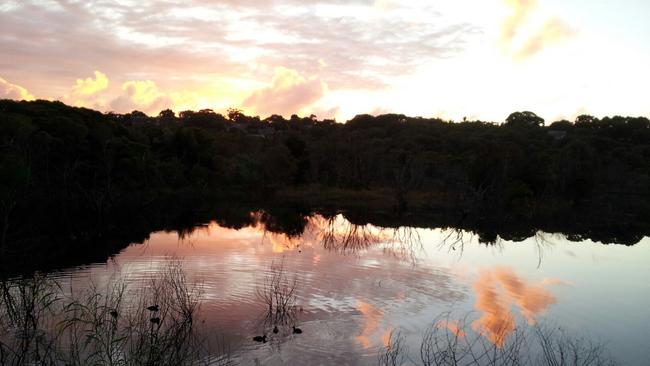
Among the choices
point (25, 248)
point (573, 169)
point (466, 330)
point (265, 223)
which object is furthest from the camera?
point (573, 169)

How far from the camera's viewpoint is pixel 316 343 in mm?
11375

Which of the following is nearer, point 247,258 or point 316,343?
point 316,343

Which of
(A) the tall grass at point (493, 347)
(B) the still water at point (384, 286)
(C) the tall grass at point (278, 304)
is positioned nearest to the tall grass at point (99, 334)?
(B) the still water at point (384, 286)

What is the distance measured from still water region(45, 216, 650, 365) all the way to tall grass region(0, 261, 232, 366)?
940 mm

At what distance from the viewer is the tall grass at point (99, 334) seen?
336 inches

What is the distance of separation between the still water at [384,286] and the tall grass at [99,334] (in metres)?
0.94

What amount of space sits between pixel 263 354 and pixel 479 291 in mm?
8809

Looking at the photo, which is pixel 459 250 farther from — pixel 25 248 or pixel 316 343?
pixel 25 248

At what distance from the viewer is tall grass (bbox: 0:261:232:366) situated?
8.53 meters

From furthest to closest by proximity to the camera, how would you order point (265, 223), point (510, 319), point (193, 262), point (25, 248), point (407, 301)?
1. point (265, 223)
2. point (25, 248)
3. point (193, 262)
4. point (407, 301)
5. point (510, 319)

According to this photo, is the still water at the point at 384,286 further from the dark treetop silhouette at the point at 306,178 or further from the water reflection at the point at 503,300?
the dark treetop silhouette at the point at 306,178

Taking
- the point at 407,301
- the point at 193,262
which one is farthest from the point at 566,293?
the point at 193,262

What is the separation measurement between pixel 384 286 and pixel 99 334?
9574 millimetres

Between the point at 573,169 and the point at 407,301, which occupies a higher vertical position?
the point at 573,169
